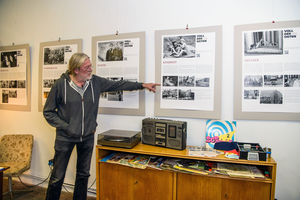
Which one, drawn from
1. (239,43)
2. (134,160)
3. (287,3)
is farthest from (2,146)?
(287,3)

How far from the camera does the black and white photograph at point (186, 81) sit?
1992mm

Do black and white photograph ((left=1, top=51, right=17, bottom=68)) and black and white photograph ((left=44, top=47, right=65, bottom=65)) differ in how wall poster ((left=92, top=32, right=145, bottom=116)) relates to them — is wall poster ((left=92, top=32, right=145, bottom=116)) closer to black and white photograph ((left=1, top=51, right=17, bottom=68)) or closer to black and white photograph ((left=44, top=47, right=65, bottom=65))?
black and white photograph ((left=44, top=47, right=65, bottom=65))

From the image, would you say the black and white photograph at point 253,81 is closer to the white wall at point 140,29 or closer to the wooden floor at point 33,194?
the white wall at point 140,29

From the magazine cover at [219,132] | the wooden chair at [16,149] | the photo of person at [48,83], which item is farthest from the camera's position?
the photo of person at [48,83]

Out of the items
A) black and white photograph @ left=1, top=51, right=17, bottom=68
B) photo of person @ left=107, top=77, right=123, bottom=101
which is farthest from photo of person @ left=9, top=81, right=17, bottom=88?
photo of person @ left=107, top=77, right=123, bottom=101

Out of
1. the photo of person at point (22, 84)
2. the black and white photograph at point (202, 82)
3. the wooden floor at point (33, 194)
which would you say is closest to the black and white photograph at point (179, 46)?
the black and white photograph at point (202, 82)

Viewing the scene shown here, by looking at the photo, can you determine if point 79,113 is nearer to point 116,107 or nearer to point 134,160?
point 116,107

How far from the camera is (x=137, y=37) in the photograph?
7.14 ft

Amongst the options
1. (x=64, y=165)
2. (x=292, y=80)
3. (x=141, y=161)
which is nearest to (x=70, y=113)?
(x=64, y=165)

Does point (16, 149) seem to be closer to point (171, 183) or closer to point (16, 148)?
point (16, 148)

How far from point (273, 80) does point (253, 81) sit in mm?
189

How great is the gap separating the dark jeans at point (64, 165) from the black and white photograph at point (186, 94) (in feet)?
3.78

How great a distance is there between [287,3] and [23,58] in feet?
11.9

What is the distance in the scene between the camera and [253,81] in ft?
6.05
